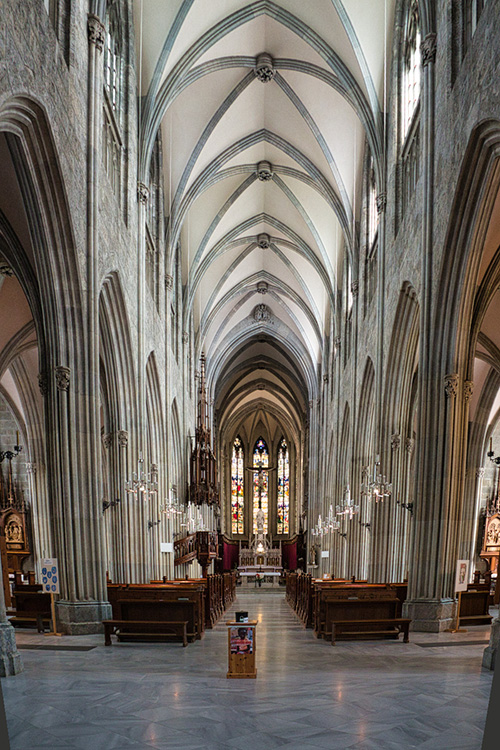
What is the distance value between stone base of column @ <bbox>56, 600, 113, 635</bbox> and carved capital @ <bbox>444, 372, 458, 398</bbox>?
790cm

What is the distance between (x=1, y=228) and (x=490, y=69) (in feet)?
32.0

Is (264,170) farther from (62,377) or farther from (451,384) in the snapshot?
(62,377)

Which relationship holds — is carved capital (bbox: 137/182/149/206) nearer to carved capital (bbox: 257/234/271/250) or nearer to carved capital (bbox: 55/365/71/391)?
carved capital (bbox: 55/365/71/391)

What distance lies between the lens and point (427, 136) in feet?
46.0

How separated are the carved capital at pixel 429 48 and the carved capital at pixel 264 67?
379 inches

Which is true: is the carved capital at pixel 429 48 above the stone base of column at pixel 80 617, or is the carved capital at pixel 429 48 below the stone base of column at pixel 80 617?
above

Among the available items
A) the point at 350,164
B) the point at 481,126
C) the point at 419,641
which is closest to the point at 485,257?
the point at 481,126

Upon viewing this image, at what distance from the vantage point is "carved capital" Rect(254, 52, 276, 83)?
22625 millimetres

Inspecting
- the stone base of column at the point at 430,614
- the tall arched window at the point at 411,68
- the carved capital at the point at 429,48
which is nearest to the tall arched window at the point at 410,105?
the tall arched window at the point at 411,68

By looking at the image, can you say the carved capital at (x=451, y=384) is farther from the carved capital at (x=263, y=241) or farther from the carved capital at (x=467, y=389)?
the carved capital at (x=263, y=241)

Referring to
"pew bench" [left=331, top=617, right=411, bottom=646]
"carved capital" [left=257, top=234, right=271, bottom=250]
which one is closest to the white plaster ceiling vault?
"carved capital" [left=257, top=234, right=271, bottom=250]

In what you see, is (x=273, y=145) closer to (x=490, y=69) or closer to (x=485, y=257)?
(x=485, y=257)

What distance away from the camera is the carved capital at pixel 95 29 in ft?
45.1

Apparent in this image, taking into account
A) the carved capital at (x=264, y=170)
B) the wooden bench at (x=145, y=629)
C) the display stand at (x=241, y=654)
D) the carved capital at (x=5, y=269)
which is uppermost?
the carved capital at (x=264, y=170)
